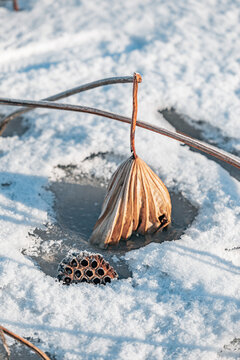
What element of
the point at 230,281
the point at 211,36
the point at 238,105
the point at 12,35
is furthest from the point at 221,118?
the point at 12,35

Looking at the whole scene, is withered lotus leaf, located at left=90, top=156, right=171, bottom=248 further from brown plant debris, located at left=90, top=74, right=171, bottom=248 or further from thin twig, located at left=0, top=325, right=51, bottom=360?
thin twig, located at left=0, top=325, right=51, bottom=360

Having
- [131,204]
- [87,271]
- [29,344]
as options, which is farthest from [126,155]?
[29,344]

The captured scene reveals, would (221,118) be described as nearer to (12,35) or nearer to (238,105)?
(238,105)

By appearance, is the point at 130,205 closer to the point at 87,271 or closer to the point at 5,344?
the point at 87,271

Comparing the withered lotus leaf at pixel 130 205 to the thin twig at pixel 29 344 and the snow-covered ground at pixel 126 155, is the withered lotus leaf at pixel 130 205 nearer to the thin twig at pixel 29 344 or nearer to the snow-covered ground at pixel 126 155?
the snow-covered ground at pixel 126 155

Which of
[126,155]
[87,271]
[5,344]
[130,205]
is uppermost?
[126,155]

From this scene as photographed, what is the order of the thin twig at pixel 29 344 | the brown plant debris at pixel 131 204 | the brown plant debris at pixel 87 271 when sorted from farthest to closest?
the brown plant debris at pixel 131 204 < the brown plant debris at pixel 87 271 < the thin twig at pixel 29 344

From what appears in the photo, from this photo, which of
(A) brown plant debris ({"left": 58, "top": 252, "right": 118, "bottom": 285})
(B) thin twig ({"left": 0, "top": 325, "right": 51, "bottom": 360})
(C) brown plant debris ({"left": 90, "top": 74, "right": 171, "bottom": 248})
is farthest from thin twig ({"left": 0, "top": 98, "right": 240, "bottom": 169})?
(B) thin twig ({"left": 0, "top": 325, "right": 51, "bottom": 360})

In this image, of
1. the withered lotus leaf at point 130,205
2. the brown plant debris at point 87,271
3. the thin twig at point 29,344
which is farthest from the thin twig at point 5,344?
the withered lotus leaf at point 130,205
